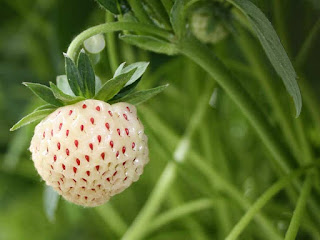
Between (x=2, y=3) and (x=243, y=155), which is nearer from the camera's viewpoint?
(x=243, y=155)

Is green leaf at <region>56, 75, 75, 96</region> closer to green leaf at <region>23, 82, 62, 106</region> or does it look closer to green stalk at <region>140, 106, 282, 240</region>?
green leaf at <region>23, 82, 62, 106</region>

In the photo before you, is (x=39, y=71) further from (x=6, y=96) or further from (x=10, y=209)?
(x=10, y=209)

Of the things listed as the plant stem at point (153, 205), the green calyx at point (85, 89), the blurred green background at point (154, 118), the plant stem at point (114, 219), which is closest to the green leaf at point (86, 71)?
the green calyx at point (85, 89)

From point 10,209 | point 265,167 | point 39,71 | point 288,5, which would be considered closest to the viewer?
point 288,5

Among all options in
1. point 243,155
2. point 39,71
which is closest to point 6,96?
point 39,71

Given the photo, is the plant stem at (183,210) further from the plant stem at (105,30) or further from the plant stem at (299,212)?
the plant stem at (105,30)

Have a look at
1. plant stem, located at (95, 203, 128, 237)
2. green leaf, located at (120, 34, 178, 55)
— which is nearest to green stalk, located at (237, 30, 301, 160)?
green leaf, located at (120, 34, 178, 55)

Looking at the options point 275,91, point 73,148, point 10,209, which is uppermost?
point 73,148
